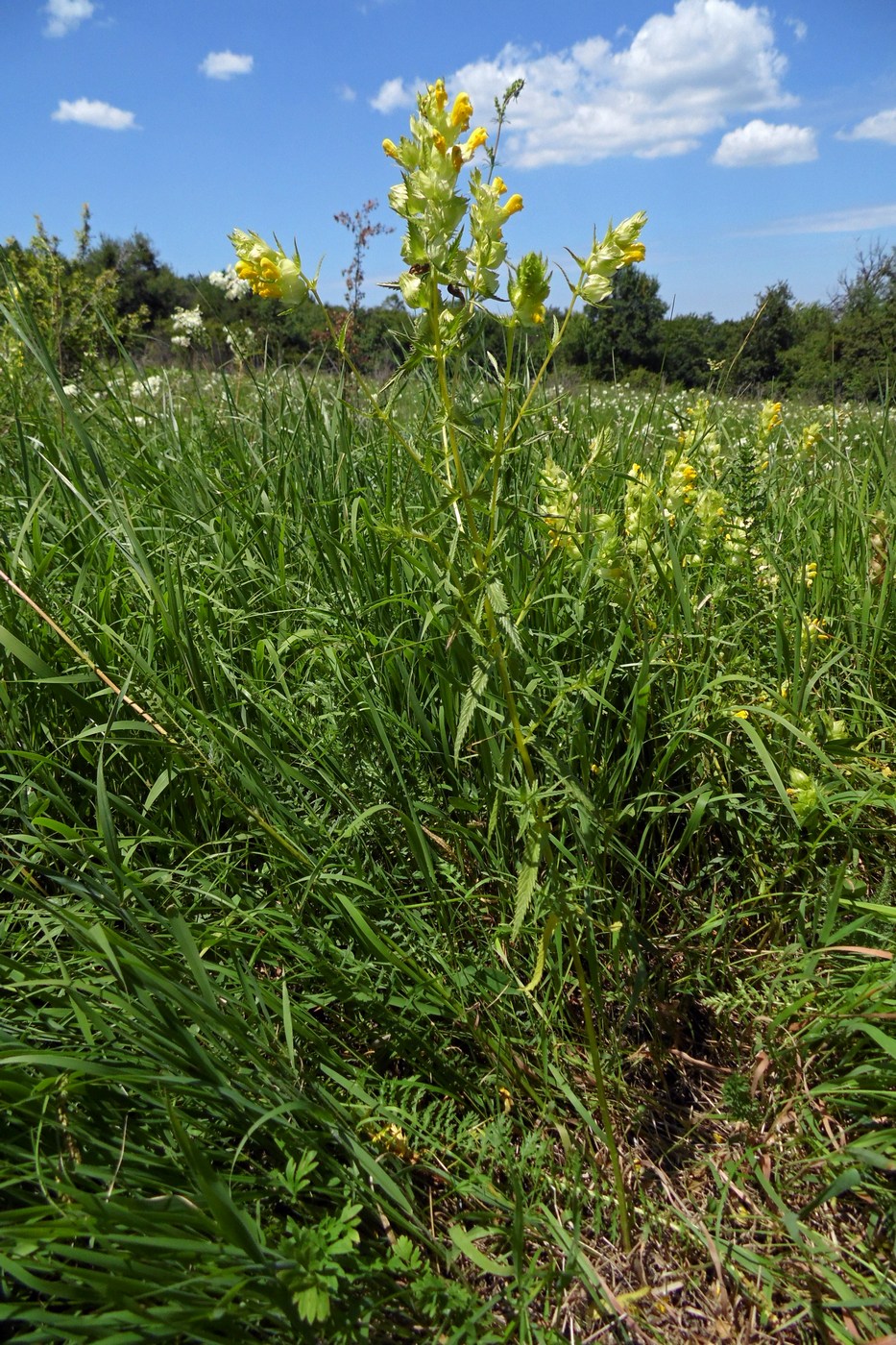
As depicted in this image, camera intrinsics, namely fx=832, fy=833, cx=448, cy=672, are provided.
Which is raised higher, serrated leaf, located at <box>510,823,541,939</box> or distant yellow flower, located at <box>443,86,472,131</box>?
distant yellow flower, located at <box>443,86,472,131</box>

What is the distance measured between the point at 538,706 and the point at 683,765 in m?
0.34

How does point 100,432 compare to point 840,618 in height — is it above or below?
above

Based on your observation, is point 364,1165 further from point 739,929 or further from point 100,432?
point 100,432

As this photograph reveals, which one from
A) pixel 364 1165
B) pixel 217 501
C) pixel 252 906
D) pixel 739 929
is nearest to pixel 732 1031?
pixel 739 929

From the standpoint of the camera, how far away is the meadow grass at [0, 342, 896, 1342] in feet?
3.27

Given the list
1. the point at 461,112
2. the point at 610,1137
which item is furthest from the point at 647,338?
the point at 610,1137

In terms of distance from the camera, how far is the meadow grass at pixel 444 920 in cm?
100

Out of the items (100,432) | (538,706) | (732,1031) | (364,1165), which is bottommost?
(732,1031)

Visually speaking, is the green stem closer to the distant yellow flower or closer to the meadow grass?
the meadow grass

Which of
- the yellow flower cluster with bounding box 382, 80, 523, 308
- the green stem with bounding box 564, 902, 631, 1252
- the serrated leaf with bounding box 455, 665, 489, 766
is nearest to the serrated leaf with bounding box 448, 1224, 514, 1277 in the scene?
the green stem with bounding box 564, 902, 631, 1252

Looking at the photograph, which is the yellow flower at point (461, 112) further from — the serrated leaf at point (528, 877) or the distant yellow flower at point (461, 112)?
the serrated leaf at point (528, 877)

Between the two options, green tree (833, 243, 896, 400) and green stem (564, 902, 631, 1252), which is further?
green tree (833, 243, 896, 400)

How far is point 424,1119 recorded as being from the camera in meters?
1.13

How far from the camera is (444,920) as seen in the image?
1400 mm
